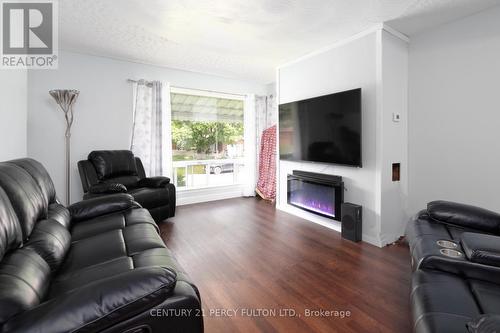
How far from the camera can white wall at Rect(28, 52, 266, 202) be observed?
3.50m

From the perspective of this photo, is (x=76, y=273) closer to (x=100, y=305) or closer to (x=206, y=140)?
(x=100, y=305)

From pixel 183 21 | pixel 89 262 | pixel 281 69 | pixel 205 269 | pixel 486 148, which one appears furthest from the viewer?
pixel 281 69

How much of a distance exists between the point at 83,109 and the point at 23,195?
114 inches

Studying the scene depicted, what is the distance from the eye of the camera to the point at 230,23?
277cm

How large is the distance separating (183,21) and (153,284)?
272cm

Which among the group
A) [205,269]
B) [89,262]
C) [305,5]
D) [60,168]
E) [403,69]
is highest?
[305,5]

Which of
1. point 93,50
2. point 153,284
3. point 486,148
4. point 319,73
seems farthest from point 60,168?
point 486,148

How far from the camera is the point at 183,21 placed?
8.93 feet

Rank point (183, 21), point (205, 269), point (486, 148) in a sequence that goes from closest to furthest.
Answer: point (205, 269), point (486, 148), point (183, 21)

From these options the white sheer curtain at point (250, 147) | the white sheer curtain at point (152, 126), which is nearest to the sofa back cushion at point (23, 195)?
the white sheer curtain at point (152, 126)

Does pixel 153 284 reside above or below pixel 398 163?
below

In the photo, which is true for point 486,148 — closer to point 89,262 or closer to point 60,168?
point 89,262

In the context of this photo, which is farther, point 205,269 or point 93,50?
point 93,50

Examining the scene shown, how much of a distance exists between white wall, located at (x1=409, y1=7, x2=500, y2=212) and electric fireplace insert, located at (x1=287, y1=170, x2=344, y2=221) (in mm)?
907
